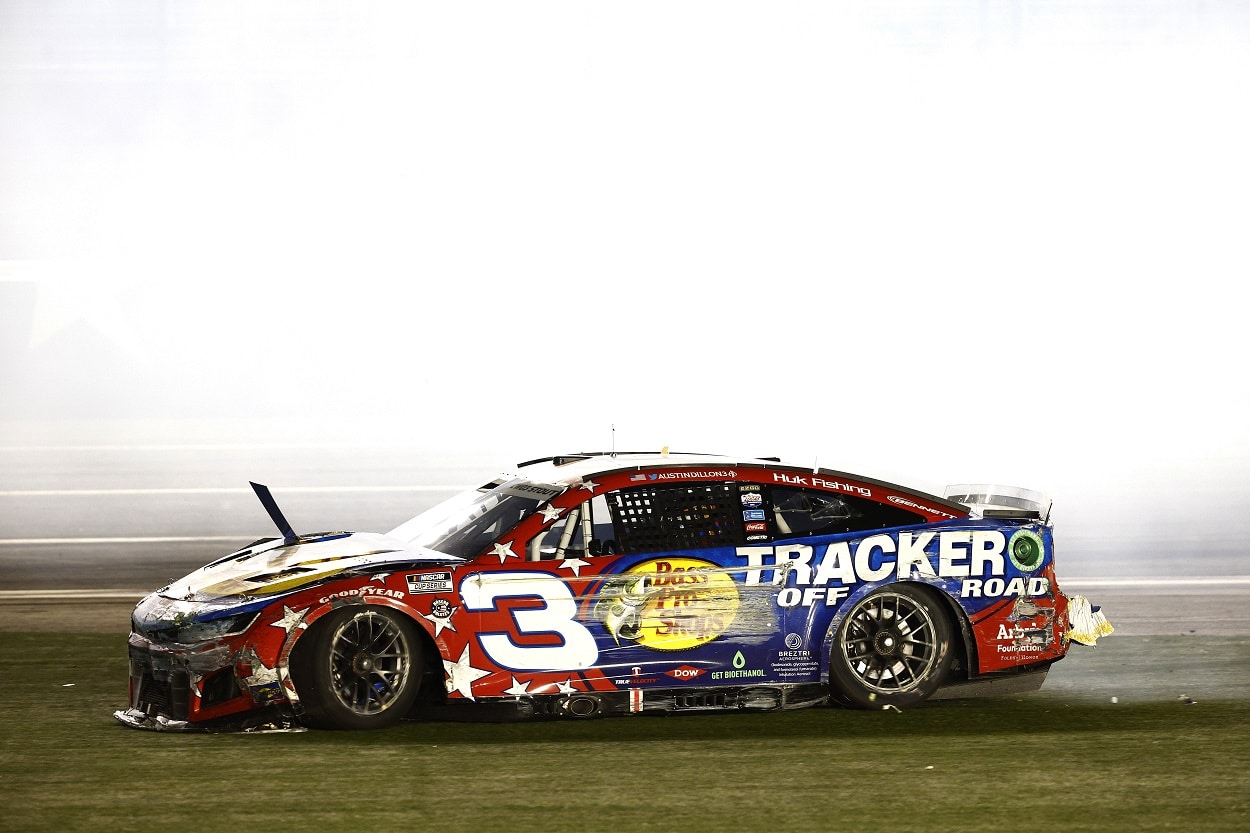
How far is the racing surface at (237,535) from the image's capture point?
7.93 metres

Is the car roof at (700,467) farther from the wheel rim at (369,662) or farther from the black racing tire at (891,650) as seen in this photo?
the wheel rim at (369,662)

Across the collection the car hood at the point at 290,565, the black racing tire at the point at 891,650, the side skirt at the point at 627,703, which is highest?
the car hood at the point at 290,565

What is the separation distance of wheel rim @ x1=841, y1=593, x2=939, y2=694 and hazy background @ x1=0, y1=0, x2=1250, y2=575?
833cm

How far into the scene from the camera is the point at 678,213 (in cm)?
1802

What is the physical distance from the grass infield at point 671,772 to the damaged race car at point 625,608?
15 centimetres

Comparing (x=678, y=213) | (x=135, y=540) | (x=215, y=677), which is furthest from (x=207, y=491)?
(x=215, y=677)

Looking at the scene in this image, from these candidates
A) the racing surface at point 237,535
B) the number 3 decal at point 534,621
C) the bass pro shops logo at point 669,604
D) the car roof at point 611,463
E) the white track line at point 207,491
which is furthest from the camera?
the white track line at point 207,491

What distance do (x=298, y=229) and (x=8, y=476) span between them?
5126mm

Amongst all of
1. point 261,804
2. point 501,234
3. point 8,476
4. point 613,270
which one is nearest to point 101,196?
point 8,476

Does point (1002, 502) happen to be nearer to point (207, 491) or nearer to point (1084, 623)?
point (1084, 623)

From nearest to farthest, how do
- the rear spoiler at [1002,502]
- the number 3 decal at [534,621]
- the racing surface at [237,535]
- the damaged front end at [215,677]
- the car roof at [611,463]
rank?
the damaged front end at [215,677]
the number 3 decal at [534,621]
the car roof at [611,463]
the rear spoiler at [1002,502]
the racing surface at [237,535]

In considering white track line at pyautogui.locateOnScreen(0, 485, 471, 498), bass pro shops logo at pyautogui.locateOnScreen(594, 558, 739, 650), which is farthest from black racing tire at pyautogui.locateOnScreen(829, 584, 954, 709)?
white track line at pyautogui.locateOnScreen(0, 485, 471, 498)

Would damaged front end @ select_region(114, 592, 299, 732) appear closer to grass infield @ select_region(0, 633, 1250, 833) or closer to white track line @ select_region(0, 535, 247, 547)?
grass infield @ select_region(0, 633, 1250, 833)

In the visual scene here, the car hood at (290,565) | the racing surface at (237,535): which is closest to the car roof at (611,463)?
the car hood at (290,565)
